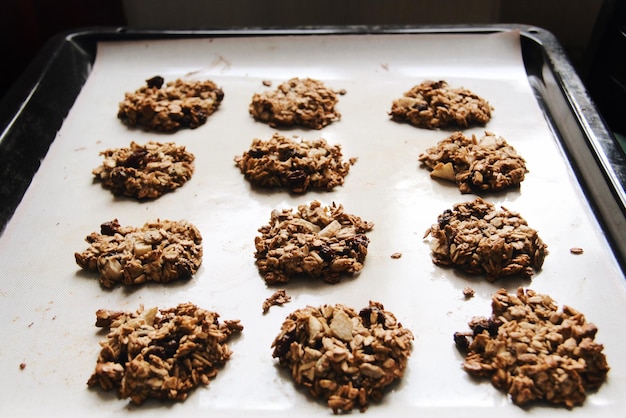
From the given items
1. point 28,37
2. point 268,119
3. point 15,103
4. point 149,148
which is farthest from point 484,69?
point 28,37

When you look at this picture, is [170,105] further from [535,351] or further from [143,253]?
[535,351]

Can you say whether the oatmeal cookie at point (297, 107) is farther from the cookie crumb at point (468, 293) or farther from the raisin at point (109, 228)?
the cookie crumb at point (468, 293)

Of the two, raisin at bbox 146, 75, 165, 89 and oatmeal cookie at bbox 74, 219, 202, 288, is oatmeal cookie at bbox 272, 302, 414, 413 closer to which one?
oatmeal cookie at bbox 74, 219, 202, 288

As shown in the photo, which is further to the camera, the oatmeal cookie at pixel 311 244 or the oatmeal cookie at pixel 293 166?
the oatmeal cookie at pixel 293 166

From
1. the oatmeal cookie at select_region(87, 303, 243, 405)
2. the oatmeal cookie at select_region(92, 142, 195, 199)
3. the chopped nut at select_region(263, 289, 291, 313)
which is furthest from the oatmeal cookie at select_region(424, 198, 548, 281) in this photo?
the oatmeal cookie at select_region(92, 142, 195, 199)

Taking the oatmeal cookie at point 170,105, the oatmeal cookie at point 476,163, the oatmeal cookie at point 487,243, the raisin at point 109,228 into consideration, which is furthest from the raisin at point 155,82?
the oatmeal cookie at point 487,243

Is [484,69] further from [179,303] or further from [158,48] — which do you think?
[179,303]

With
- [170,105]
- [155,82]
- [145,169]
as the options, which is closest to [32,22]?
[155,82]
